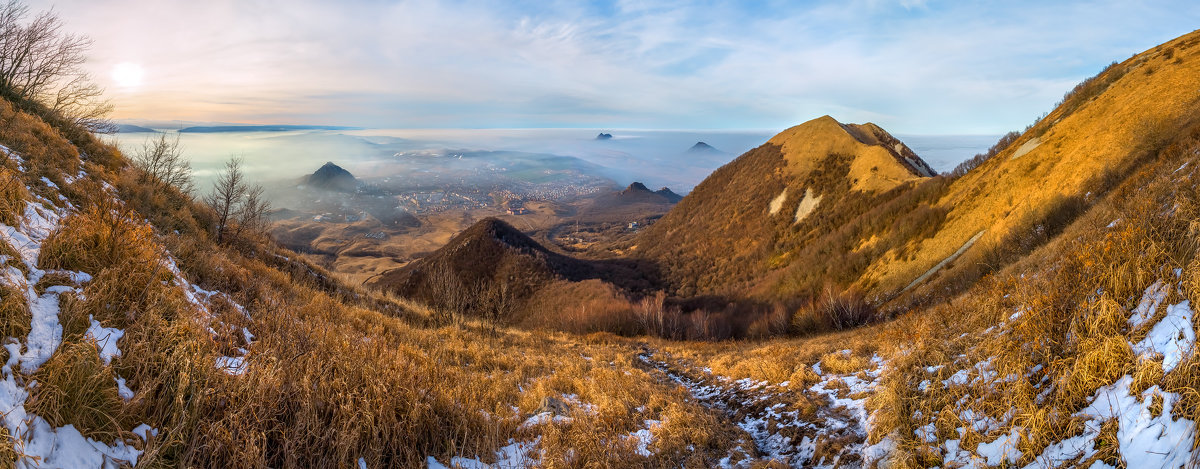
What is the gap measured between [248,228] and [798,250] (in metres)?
50.4

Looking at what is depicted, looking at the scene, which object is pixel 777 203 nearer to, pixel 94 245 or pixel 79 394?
pixel 94 245

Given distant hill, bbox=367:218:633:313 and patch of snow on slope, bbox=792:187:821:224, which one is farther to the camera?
distant hill, bbox=367:218:633:313

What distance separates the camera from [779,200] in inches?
2430

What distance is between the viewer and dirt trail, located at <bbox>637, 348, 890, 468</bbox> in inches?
223

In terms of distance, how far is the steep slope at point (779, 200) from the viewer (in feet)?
167

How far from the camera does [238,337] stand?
575 centimetres

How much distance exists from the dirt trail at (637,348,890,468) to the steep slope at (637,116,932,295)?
1685 inches

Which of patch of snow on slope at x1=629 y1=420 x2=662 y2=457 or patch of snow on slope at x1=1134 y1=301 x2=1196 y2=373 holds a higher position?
patch of snow on slope at x1=1134 y1=301 x2=1196 y2=373

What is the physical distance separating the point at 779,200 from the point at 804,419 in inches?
2367

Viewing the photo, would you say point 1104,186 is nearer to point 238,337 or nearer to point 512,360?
point 512,360

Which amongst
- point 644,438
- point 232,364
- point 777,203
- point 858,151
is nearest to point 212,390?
point 232,364

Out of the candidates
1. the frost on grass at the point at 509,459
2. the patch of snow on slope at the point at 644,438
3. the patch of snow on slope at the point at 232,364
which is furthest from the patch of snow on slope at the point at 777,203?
the patch of snow on slope at the point at 232,364

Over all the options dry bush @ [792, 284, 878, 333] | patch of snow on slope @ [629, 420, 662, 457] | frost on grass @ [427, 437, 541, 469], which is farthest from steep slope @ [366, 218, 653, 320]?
frost on grass @ [427, 437, 541, 469]

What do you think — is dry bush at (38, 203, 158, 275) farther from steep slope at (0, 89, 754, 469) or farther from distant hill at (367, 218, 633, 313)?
distant hill at (367, 218, 633, 313)
